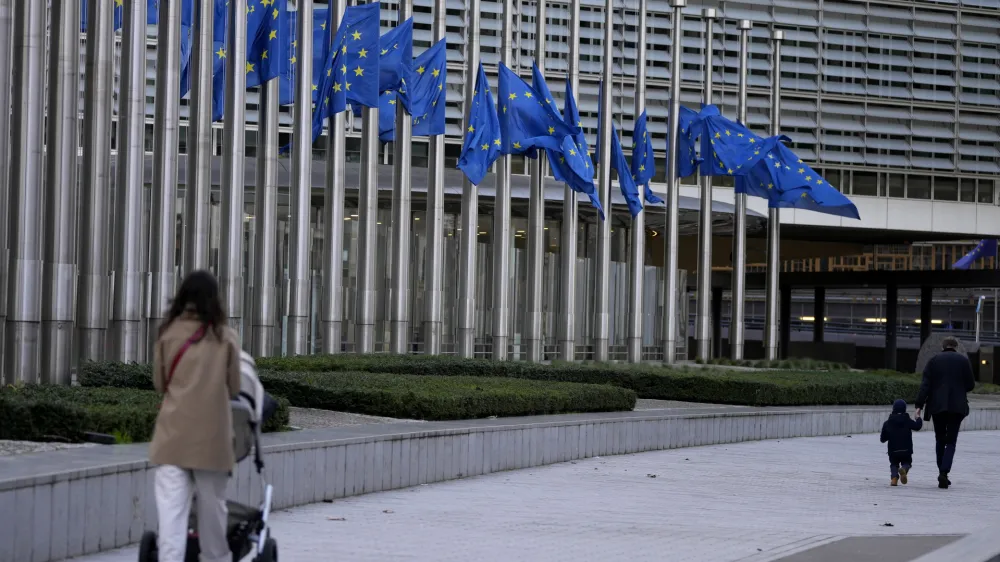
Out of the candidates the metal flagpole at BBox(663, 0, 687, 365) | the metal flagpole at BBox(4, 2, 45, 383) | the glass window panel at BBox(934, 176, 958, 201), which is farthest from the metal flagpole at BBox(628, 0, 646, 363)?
the metal flagpole at BBox(4, 2, 45, 383)

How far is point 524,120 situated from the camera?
31.0m

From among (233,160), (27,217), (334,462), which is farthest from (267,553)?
(233,160)

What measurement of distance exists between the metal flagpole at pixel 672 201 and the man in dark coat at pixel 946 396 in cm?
2365

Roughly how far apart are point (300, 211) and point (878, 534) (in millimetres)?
18234

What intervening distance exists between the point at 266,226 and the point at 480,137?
5.41 metres

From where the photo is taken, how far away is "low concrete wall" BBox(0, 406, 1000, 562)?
859cm

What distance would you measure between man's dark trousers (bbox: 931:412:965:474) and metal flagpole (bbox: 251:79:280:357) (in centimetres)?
1418

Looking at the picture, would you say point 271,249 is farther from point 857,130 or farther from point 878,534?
point 857,130

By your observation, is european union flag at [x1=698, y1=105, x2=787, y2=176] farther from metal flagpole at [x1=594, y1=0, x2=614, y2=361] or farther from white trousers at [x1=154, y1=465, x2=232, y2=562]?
white trousers at [x1=154, y1=465, x2=232, y2=562]

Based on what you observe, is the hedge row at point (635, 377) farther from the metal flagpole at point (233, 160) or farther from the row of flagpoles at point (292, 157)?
the row of flagpoles at point (292, 157)

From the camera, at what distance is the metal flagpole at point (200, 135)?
24391 millimetres

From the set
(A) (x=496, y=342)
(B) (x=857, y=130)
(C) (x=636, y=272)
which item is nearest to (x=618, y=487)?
(A) (x=496, y=342)

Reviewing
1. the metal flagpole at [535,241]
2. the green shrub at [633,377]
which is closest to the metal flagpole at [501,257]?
the metal flagpole at [535,241]

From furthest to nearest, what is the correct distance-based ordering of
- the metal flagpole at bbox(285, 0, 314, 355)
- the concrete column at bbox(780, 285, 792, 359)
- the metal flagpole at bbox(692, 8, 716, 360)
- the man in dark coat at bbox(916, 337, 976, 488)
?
the concrete column at bbox(780, 285, 792, 359), the metal flagpole at bbox(692, 8, 716, 360), the metal flagpole at bbox(285, 0, 314, 355), the man in dark coat at bbox(916, 337, 976, 488)
